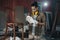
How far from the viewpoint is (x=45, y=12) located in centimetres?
169

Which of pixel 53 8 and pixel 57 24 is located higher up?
pixel 53 8

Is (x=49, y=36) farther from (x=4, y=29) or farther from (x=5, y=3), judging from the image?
(x=5, y=3)

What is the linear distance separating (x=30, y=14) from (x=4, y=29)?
0.38 meters

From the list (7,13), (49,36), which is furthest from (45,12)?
(7,13)

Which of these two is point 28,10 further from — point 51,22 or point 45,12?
point 51,22

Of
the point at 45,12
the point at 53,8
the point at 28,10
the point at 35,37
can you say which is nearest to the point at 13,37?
the point at 35,37

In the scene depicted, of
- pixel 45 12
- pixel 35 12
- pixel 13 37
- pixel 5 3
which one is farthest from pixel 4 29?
pixel 45 12

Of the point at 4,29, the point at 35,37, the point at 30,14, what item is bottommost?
the point at 35,37

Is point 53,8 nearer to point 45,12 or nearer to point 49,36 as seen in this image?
point 45,12

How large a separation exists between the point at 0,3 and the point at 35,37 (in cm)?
62

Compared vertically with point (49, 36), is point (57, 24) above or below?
above

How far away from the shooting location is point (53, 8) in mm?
1708

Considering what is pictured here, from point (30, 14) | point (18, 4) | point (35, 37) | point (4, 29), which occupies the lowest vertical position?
point (35, 37)

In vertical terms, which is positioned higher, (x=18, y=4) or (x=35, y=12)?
(x=18, y=4)
